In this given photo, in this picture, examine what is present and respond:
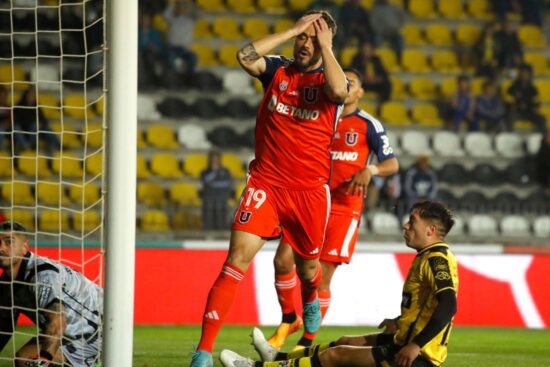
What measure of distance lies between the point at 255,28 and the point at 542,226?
6449 mm

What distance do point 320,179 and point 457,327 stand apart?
18.1ft

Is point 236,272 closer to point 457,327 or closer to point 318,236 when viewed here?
point 318,236

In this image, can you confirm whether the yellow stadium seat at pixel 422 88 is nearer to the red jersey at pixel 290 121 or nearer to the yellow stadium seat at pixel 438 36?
the yellow stadium seat at pixel 438 36

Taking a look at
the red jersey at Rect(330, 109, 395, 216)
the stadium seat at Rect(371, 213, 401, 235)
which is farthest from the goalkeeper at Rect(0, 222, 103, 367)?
the stadium seat at Rect(371, 213, 401, 235)

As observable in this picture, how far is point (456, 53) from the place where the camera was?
18828mm

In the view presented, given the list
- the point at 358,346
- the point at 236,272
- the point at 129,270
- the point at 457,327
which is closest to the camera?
the point at 129,270

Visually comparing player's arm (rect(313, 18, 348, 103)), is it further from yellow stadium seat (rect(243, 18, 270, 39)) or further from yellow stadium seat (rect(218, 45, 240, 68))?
yellow stadium seat (rect(243, 18, 270, 39))

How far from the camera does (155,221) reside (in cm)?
1442

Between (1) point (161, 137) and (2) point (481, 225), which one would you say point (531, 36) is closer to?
(2) point (481, 225)

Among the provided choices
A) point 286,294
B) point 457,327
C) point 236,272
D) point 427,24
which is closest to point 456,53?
point 427,24

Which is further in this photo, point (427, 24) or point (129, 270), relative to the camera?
point (427, 24)

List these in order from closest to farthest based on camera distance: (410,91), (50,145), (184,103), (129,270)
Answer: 1. (129,270)
2. (50,145)
3. (184,103)
4. (410,91)

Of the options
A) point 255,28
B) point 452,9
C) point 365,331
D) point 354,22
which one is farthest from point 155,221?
point 452,9

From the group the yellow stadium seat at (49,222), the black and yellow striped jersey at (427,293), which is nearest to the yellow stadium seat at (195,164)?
the yellow stadium seat at (49,222)
